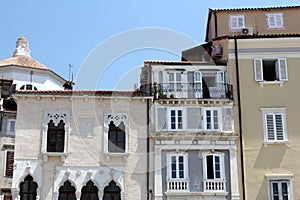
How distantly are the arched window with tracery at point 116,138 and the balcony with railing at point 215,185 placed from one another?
5.44 metres

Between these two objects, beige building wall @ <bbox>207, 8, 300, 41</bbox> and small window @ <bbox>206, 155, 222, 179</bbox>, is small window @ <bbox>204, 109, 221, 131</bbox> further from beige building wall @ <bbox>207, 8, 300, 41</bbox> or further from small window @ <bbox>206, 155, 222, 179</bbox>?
beige building wall @ <bbox>207, 8, 300, 41</bbox>

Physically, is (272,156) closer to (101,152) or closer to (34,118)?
(101,152)

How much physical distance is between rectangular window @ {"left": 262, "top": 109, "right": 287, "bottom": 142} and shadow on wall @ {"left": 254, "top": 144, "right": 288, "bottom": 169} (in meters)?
0.44

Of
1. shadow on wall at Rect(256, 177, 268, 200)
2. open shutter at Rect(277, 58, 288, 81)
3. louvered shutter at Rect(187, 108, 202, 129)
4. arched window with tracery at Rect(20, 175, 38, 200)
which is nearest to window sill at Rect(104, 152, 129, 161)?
louvered shutter at Rect(187, 108, 202, 129)

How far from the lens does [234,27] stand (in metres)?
39.0

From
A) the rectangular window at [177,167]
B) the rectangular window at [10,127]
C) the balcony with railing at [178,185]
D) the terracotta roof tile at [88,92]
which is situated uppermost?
the terracotta roof tile at [88,92]

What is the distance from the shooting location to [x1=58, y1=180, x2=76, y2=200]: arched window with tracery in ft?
103

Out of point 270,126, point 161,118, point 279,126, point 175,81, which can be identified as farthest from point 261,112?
point 161,118

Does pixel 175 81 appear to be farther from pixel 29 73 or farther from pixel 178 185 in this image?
pixel 29 73

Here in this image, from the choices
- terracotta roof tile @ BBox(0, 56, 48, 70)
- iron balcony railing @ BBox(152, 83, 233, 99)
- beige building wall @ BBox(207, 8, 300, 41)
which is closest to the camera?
iron balcony railing @ BBox(152, 83, 233, 99)

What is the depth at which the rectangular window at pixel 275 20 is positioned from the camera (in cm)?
3900

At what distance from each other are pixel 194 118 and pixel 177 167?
333 cm

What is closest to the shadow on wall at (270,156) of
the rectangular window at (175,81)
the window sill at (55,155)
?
the rectangular window at (175,81)

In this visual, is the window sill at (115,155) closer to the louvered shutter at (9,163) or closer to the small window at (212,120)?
the small window at (212,120)
